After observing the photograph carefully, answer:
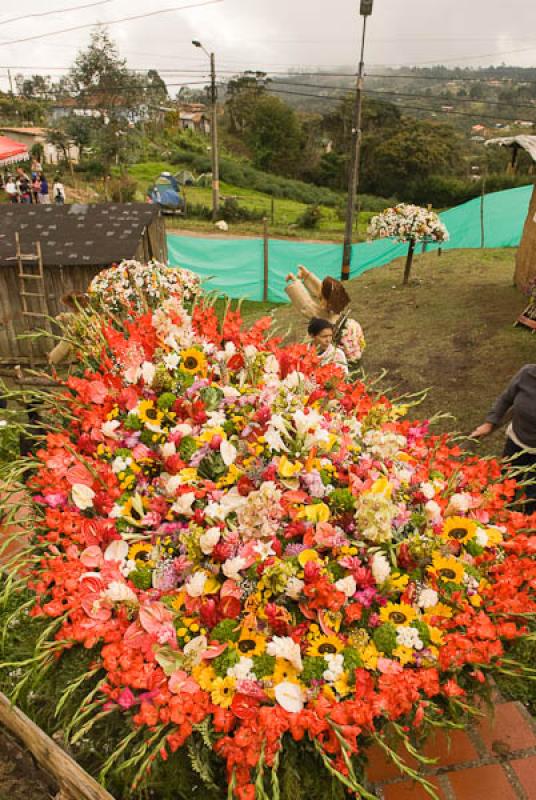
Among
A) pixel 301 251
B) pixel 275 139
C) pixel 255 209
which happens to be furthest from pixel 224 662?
pixel 275 139

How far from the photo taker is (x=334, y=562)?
174 cm

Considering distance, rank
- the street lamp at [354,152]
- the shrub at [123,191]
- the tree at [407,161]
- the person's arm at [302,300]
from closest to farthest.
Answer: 1. the person's arm at [302,300]
2. the street lamp at [354,152]
3. the shrub at [123,191]
4. the tree at [407,161]

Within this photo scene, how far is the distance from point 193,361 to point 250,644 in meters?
1.26

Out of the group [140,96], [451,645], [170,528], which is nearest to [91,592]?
[170,528]

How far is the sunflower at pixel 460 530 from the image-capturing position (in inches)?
74.3

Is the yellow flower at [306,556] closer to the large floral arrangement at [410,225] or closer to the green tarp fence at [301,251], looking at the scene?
the large floral arrangement at [410,225]

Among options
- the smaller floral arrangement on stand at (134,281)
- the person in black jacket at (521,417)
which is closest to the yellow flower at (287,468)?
the person in black jacket at (521,417)

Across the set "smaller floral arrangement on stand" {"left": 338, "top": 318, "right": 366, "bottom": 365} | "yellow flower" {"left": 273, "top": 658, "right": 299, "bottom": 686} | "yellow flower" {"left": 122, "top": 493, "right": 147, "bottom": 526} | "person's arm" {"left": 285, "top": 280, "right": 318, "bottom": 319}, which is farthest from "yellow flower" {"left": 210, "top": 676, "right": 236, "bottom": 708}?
"person's arm" {"left": 285, "top": 280, "right": 318, "bottom": 319}

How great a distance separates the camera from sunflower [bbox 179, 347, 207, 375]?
2463 millimetres

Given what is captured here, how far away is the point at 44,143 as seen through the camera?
1346 inches

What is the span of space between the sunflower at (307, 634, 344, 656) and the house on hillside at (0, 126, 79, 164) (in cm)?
3748

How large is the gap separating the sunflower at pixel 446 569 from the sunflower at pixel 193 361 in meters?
1.24

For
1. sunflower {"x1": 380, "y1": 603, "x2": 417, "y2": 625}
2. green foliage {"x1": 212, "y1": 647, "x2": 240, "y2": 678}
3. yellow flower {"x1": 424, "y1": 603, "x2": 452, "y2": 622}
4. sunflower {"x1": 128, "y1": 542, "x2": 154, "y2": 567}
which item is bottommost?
green foliage {"x1": 212, "y1": 647, "x2": 240, "y2": 678}

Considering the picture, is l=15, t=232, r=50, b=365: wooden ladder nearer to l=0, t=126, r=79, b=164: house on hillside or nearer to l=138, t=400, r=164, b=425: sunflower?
l=138, t=400, r=164, b=425: sunflower
